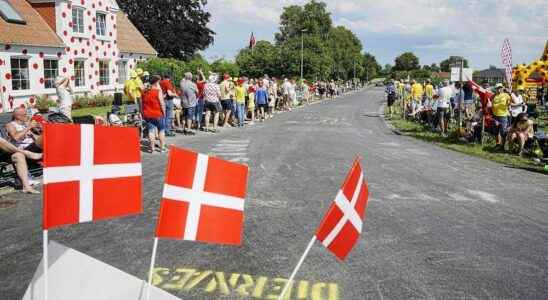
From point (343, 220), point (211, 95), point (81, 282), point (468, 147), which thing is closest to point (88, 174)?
point (81, 282)

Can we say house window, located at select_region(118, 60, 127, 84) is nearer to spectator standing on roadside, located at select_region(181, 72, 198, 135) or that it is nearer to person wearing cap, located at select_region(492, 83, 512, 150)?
spectator standing on roadside, located at select_region(181, 72, 198, 135)

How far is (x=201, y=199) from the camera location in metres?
→ 3.01

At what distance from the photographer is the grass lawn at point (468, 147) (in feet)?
38.8

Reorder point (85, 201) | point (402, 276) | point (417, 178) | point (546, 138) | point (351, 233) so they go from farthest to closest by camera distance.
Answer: point (546, 138) < point (417, 178) < point (402, 276) < point (351, 233) < point (85, 201)

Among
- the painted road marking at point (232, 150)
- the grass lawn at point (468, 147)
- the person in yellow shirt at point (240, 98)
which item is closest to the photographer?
the painted road marking at point (232, 150)

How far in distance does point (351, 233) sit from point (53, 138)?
6.25ft

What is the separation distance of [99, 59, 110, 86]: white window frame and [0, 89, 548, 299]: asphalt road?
24097mm

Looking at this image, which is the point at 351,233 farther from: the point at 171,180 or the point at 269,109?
the point at 269,109

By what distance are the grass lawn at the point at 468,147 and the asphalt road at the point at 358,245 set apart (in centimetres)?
150

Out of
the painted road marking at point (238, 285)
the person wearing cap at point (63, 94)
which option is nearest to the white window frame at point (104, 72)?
the person wearing cap at point (63, 94)

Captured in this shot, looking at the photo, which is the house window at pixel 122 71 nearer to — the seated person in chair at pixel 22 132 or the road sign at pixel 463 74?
the road sign at pixel 463 74

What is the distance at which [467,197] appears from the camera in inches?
323

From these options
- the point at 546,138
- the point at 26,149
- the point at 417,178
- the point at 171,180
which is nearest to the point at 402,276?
the point at 171,180

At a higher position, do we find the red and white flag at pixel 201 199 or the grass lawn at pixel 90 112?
the red and white flag at pixel 201 199
